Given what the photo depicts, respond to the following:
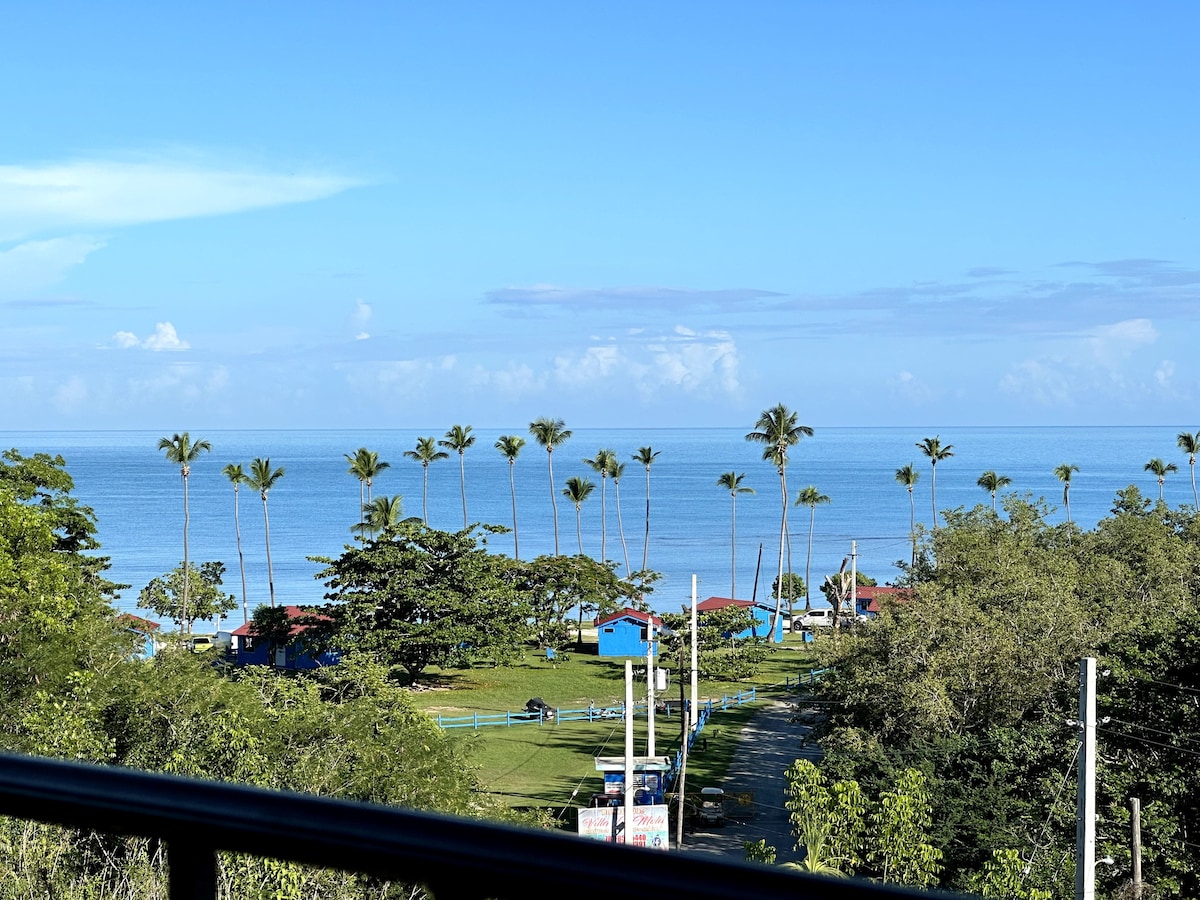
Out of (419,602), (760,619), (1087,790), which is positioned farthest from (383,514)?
(1087,790)

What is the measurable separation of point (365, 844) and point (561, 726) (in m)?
38.8

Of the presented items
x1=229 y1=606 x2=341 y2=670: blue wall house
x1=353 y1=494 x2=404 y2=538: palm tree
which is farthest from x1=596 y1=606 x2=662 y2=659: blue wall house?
x1=229 y1=606 x2=341 y2=670: blue wall house

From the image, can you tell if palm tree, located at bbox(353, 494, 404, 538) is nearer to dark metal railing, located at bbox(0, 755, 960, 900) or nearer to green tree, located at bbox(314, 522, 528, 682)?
green tree, located at bbox(314, 522, 528, 682)

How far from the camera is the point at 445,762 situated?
1739 centimetres

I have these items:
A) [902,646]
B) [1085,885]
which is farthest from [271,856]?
[902,646]

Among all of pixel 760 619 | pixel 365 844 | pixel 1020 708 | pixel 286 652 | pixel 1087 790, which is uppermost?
pixel 365 844

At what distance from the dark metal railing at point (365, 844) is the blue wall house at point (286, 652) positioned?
43909 millimetres

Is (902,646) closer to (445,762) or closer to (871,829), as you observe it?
(871,829)

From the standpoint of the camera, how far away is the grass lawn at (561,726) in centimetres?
3036

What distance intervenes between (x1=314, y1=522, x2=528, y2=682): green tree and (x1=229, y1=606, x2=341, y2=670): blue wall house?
135 cm

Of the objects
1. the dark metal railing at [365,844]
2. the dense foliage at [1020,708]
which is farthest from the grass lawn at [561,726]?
the dark metal railing at [365,844]

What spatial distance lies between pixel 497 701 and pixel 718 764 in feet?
38.1

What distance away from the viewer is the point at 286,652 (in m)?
49.9

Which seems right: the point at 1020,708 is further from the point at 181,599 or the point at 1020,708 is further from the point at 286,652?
the point at 181,599
